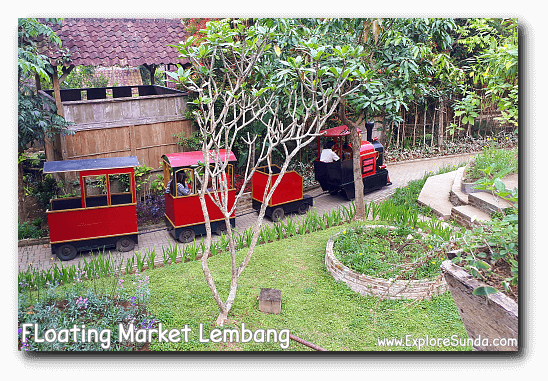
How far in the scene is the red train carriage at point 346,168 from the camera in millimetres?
10758

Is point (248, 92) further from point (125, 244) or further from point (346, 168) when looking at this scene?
point (346, 168)

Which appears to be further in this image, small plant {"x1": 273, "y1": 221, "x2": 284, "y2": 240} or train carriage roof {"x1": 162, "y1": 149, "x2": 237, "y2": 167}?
train carriage roof {"x1": 162, "y1": 149, "x2": 237, "y2": 167}

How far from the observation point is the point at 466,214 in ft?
27.0

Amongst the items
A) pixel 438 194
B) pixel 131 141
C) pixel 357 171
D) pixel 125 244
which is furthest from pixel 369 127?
pixel 125 244

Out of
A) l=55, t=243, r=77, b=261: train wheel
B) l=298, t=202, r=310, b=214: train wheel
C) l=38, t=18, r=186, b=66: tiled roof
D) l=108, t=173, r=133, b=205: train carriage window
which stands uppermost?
l=38, t=18, r=186, b=66: tiled roof

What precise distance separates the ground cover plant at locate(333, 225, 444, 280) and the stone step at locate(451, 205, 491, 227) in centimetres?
180

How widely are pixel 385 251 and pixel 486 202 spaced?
118 inches

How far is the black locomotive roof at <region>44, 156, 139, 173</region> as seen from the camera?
7.50m

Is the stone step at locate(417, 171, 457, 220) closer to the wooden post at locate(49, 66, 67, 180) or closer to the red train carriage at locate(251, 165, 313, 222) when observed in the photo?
the red train carriage at locate(251, 165, 313, 222)

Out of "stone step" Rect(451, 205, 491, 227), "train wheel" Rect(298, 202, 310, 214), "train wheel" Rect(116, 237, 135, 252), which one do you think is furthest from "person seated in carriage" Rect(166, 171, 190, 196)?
"stone step" Rect(451, 205, 491, 227)

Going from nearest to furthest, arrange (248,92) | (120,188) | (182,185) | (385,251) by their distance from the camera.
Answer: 1. (385,251)
2. (248,92)
3. (182,185)
4. (120,188)

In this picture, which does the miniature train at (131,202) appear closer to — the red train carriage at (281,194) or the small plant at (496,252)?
the red train carriage at (281,194)

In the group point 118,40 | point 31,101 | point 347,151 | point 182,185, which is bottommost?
point 182,185

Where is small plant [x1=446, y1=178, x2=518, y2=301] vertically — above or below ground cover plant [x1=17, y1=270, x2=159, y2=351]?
above
